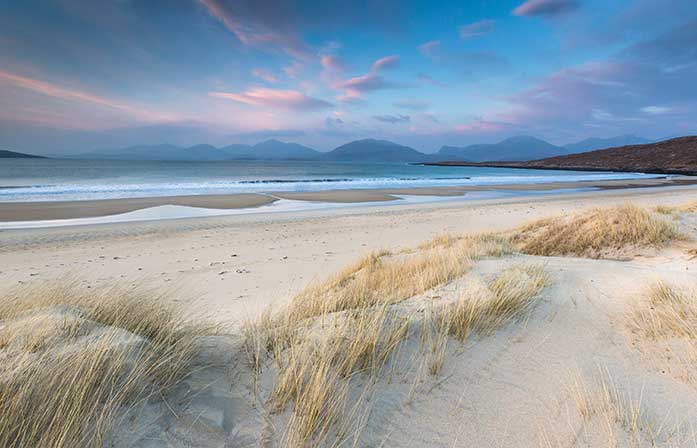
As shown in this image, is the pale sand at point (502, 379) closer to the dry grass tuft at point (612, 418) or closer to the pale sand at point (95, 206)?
the dry grass tuft at point (612, 418)

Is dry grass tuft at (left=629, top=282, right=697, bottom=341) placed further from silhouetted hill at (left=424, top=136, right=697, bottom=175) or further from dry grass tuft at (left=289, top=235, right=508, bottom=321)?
silhouetted hill at (left=424, top=136, right=697, bottom=175)

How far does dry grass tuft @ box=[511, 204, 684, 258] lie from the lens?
6418 millimetres

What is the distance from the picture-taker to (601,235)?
6.65m

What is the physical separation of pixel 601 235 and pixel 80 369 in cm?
826

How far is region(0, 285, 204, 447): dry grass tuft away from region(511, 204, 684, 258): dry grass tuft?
6588 millimetres

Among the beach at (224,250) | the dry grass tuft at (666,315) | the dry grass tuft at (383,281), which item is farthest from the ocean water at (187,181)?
the dry grass tuft at (666,315)

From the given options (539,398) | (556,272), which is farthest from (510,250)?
(539,398)

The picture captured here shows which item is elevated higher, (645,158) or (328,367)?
(645,158)

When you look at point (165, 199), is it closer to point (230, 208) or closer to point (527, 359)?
point (230, 208)

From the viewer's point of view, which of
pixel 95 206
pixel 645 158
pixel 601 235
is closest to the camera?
pixel 601 235

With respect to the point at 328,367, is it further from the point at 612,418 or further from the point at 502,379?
the point at 612,418

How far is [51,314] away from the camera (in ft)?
8.16

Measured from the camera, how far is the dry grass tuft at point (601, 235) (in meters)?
A: 6.42

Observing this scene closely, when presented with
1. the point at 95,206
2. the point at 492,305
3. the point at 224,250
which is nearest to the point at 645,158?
the point at 224,250
